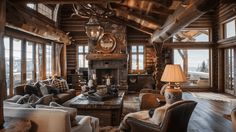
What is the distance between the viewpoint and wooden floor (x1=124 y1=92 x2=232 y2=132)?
4.81 meters

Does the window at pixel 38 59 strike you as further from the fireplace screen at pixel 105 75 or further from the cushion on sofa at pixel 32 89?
the cushion on sofa at pixel 32 89

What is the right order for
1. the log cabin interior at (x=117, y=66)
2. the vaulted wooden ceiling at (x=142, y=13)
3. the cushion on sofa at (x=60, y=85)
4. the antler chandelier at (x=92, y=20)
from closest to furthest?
the log cabin interior at (x=117, y=66) → the vaulted wooden ceiling at (x=142, y=13) → the antler chandelier at (x=92, y=20) → the cushion on sofa at (x=60, y=85)

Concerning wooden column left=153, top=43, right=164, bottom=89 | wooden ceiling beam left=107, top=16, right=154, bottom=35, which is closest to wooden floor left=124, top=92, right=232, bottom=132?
wooden column left=153, top=43, right=164, bottom=89

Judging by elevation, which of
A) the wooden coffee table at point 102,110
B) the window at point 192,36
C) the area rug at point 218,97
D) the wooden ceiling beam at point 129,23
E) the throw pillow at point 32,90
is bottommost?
the area rug at point 218,97

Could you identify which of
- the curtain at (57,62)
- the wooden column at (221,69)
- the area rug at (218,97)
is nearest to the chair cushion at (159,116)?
the area rug at (218,97)

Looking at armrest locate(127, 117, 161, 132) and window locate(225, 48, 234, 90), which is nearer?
armrest locate(127, 117, 161, 132)

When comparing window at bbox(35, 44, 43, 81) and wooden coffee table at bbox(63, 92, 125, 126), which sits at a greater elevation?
window at bbox(35, 44, 43, 81)

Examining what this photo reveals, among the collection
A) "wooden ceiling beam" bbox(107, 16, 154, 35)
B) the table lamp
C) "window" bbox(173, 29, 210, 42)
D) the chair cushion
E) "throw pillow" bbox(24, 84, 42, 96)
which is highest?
"wooden ceiling beam" bbox(107, 16, 154, 35)

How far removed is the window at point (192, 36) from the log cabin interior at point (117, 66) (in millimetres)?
47

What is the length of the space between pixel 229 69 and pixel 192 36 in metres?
2.59

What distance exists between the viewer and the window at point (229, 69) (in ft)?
32.1

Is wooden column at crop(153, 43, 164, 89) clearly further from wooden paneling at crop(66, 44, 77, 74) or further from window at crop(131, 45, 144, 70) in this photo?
wooden paneling at crop(66, 44, 77, 74)

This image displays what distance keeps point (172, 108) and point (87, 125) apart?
1327mm

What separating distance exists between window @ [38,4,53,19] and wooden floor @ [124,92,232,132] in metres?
6.64
